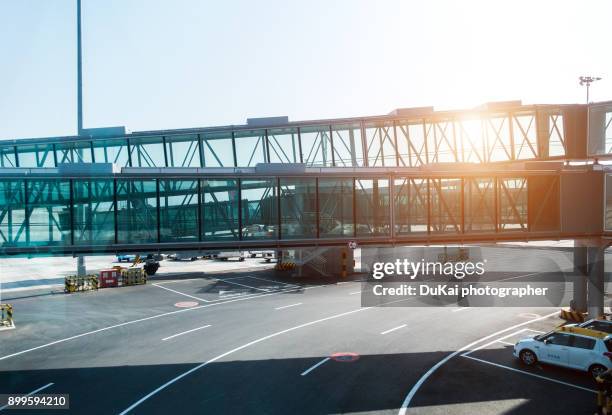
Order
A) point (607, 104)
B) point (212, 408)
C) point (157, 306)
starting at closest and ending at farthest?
1. point (212, 408)
2. point (607, 104)
3. point (157, 306)

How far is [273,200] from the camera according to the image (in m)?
19.0

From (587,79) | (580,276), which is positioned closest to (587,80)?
(587,79)

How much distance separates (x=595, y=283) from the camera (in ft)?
83.6

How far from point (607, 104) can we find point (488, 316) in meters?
15.0

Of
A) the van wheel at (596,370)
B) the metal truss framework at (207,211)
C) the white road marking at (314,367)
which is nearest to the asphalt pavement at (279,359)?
the white road marking at (314,367)

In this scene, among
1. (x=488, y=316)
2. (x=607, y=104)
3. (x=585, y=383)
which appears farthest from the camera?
(x=488, y=316)

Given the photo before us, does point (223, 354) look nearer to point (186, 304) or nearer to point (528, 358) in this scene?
point (186, 304)

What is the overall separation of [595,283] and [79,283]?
40535 mm

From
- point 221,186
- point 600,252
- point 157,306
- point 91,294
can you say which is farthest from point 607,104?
point 91,294

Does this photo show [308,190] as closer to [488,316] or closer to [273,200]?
[273,200]

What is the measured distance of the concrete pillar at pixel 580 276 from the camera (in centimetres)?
2589

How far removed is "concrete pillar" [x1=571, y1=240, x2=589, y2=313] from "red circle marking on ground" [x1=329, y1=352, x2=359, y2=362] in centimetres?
1536

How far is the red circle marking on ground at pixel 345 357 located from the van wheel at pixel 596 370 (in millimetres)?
10217

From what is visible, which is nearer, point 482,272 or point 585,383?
point 585,383
